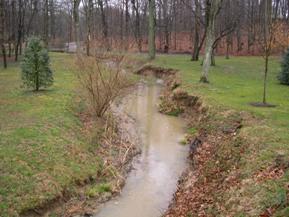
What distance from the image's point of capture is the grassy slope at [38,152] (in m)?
9.66

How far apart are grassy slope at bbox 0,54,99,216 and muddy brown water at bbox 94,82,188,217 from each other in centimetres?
132

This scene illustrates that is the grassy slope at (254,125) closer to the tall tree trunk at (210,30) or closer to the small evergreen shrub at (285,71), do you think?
the small evergreen shrub at (285,71)

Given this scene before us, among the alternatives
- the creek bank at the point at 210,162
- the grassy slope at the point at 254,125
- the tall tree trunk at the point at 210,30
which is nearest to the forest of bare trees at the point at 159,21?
the grassy slope at the point at 254,125

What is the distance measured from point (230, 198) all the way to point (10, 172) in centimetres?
522

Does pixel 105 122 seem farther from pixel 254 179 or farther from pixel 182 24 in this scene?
pixel 182 24

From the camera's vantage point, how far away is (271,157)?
1037cm

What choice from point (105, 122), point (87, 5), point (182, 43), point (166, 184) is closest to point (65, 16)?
point (182, 43)

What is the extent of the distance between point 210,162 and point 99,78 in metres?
6.43

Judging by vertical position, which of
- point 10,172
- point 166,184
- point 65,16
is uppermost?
point 65,16

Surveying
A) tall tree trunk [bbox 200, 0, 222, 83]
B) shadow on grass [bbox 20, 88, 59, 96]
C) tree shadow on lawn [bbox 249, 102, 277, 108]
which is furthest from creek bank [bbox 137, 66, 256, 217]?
shadow on grass [bbox 20, 88, 59, 96]

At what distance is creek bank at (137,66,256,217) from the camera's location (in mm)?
9516

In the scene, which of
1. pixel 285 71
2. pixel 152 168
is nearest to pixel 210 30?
pixel 285 71

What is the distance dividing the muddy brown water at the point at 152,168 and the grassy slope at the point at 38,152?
1320 mm

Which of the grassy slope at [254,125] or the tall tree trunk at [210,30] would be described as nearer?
the grassy slope at [254,125]
